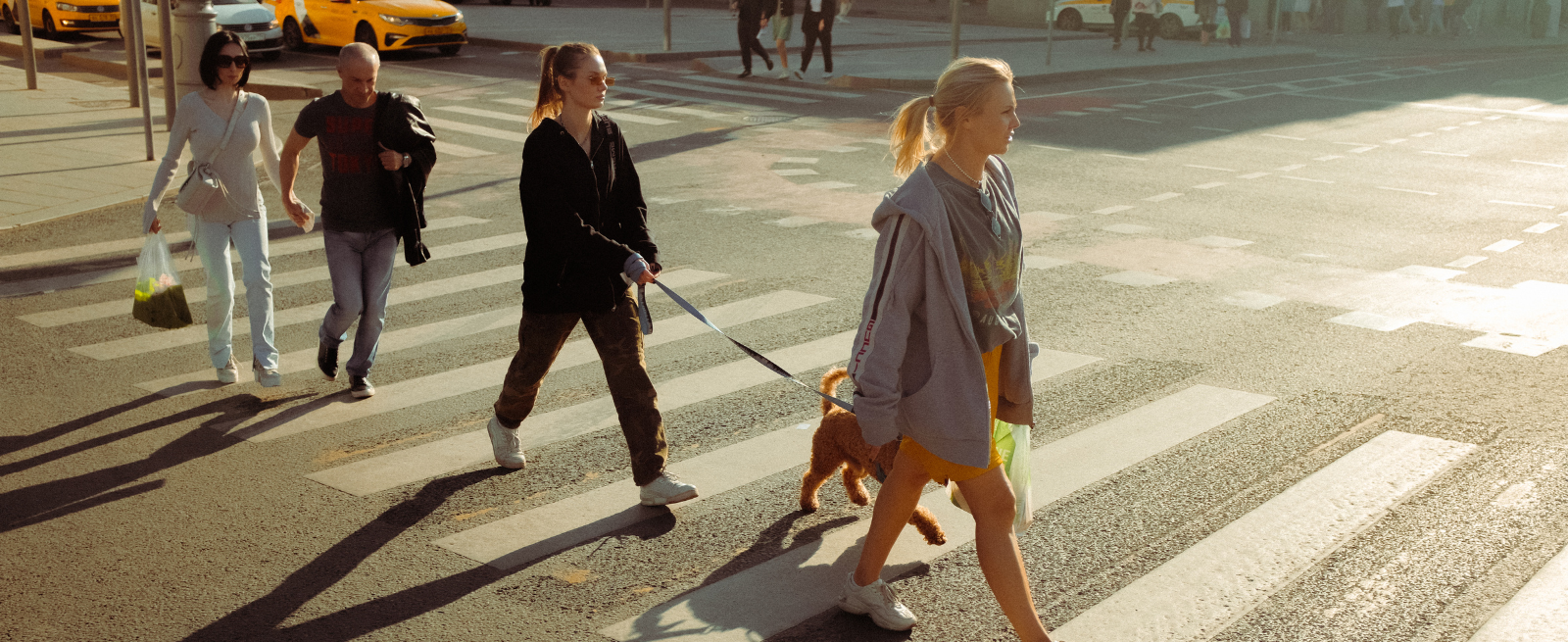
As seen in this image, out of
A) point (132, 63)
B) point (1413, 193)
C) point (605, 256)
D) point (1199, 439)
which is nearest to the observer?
point (605, 256)

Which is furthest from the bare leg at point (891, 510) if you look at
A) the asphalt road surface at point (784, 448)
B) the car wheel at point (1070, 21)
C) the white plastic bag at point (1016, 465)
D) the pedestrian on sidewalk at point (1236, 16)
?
the car wheel at point (1070, 21)

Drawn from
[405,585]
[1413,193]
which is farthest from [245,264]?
[1413,193]

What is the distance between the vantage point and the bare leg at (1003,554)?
3838mm

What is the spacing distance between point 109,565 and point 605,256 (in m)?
2.07

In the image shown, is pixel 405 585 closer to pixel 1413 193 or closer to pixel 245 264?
pixel 245 264

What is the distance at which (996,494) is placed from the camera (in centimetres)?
385

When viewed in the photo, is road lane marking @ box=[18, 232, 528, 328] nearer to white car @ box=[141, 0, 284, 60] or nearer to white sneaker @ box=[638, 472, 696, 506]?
white sneaker @ box=[638, 472, 696, 506]

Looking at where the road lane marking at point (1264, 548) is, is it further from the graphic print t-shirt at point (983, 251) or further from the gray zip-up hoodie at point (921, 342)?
the graphic print t-shirt at point (983, 251)

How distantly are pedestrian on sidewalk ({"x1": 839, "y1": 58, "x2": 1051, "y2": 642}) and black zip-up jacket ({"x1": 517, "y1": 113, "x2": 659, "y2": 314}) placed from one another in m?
1.51

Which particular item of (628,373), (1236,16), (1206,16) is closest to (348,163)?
(628,373)

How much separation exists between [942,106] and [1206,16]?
3602 cm

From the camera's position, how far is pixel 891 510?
13.4 ft

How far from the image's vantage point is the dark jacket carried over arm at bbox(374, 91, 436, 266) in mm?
6398

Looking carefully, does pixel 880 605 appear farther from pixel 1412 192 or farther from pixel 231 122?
pixel 1412 192
